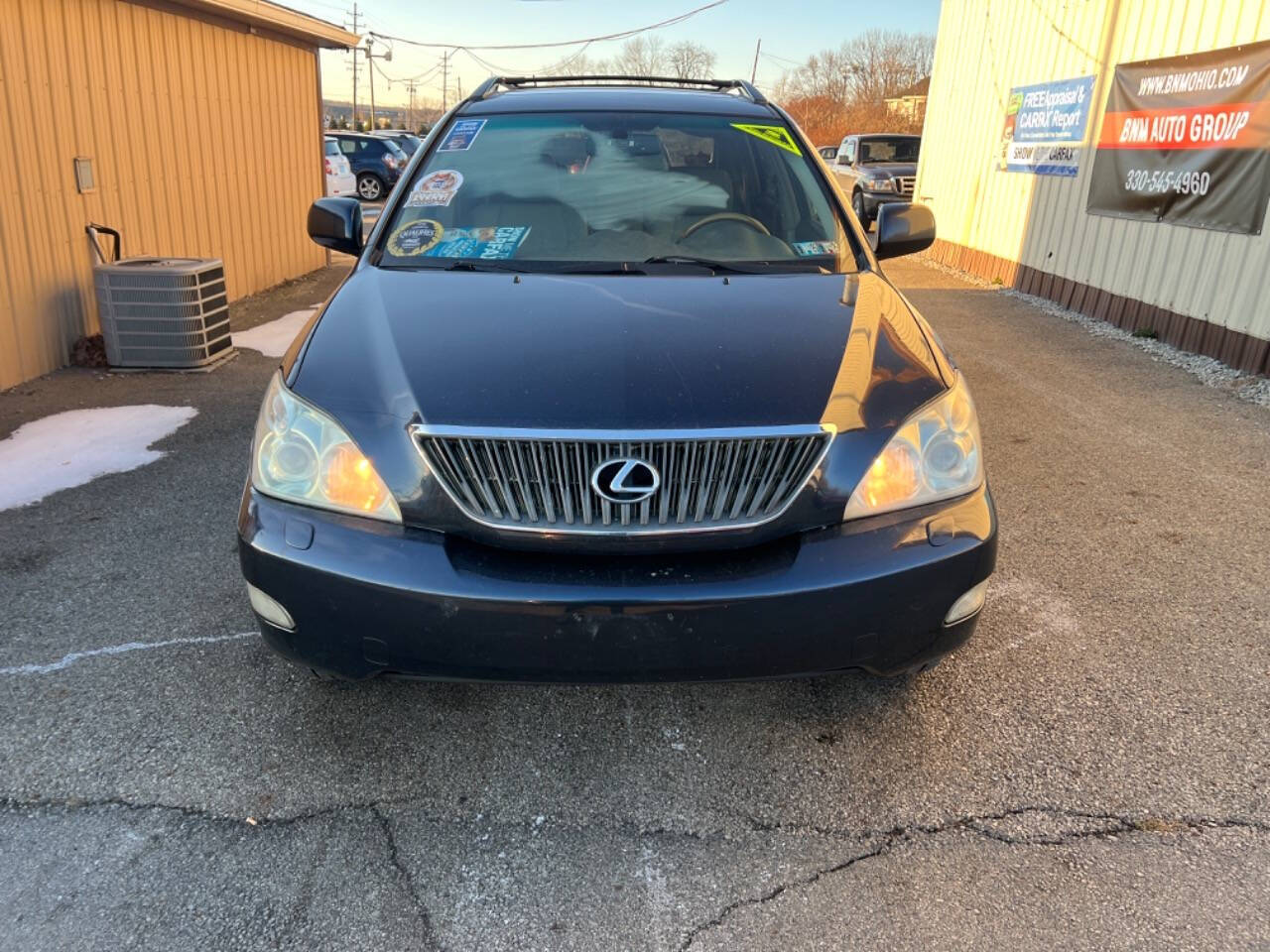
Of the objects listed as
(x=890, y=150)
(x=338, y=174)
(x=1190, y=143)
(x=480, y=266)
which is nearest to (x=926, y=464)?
(x=480, y=266)

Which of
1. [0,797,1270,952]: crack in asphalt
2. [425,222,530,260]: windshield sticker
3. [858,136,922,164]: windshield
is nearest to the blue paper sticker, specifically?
[425,222,530,260]: windshield sticker

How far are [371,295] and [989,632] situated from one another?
231cm

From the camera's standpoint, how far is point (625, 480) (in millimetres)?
2098

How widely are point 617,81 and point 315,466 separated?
9.95 feet

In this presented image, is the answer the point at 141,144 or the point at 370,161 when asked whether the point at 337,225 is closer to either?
the point at 141,144

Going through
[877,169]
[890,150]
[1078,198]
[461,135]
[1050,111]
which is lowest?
[1078,198]

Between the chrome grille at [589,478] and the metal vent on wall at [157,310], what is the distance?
16.8 feet

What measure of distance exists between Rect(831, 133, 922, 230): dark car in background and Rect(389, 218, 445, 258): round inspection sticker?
13.0 m

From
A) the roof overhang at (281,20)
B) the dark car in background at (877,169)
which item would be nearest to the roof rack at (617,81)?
the roof overhang at (281,20)

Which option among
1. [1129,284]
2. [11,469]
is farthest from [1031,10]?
[11,469]

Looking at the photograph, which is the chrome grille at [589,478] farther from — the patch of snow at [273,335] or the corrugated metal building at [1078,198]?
the corrugated metal building at [1078,198]

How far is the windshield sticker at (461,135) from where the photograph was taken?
3627 millimetres

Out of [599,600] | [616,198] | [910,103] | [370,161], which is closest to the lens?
[599,600]

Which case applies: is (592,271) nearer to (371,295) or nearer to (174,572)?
(371,295)
